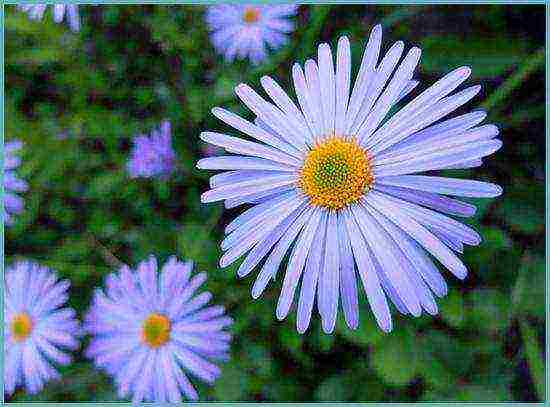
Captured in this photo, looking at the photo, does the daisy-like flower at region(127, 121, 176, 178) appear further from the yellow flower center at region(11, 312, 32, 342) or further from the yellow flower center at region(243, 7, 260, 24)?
the yellow flower center at region(11, 312, 32, 342)

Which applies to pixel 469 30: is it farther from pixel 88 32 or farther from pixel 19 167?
pixel 19 167

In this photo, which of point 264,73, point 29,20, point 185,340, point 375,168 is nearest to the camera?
point 375,168

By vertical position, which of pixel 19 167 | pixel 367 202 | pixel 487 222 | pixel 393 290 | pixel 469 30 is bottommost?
pixel 393 290

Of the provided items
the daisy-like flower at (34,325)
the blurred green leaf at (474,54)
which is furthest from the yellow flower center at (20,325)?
the blurred green leaf at (474,54)

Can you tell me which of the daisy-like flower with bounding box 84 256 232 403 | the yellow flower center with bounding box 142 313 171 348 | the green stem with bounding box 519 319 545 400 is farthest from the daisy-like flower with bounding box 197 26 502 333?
the green stem with bounding box 519 319 545 400

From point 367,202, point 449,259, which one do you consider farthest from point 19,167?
point 449,259

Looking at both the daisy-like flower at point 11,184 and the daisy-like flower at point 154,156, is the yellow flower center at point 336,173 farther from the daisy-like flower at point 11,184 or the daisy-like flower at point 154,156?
the daisy-like flower at point 11,184

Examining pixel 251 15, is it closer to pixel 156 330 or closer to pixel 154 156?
pixel 154 156
